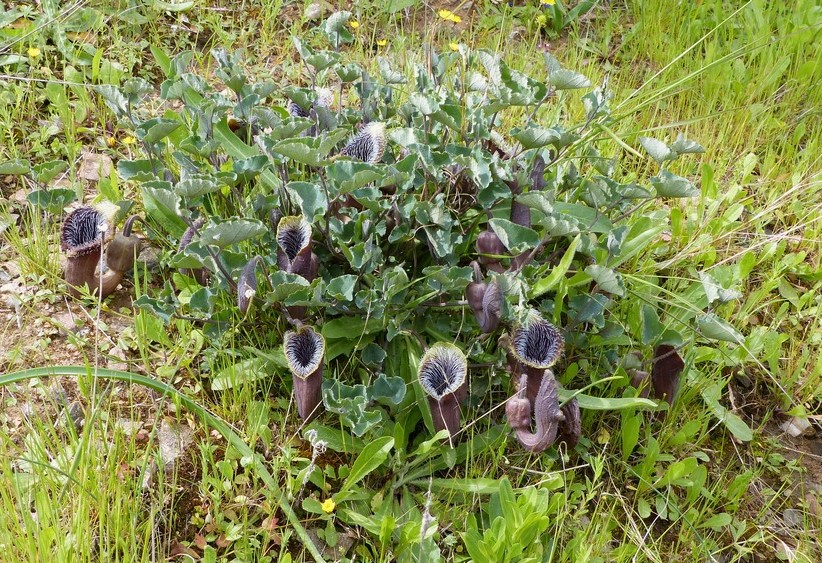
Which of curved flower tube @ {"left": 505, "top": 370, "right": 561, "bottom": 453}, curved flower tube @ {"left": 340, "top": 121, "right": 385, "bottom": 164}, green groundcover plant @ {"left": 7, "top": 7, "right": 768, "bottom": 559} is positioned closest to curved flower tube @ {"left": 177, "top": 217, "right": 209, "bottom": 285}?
green groundcover plant @ {"left": 7, "top": 7, "right": 768, "bottom": 559}

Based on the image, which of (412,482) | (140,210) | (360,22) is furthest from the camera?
(360,22)

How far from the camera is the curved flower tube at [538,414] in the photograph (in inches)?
77.0

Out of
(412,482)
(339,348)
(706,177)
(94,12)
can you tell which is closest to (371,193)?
(339,348)

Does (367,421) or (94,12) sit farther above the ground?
(94,12)

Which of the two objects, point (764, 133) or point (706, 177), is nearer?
point (706, 177)

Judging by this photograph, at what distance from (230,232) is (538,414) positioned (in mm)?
913

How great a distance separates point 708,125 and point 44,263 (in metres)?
2.67

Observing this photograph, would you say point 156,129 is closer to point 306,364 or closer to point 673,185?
point 306,364

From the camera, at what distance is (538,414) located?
198 centimetres

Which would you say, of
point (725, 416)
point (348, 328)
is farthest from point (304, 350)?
point (725, 416)

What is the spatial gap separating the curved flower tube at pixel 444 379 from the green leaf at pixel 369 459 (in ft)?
0.50

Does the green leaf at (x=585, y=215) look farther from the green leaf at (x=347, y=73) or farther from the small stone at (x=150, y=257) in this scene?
the small stone at (x=150, y=257)

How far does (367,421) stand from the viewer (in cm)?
195

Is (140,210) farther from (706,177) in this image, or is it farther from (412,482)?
(706,177)
